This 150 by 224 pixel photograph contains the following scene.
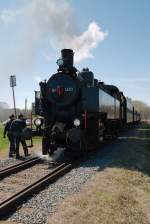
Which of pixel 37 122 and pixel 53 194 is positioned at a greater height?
pixel 37 122

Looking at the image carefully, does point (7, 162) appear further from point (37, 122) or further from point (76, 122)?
point (76, 122)

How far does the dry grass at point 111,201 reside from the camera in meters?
6.38

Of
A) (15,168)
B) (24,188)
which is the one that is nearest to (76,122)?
(15,168)

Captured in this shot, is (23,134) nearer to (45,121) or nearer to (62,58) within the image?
(45,121)

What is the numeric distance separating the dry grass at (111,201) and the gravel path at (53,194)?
8.8 inches

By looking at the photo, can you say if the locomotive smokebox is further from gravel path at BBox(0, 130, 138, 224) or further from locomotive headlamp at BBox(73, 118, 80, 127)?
gravel path at BBox(0, 130, 138, 224)

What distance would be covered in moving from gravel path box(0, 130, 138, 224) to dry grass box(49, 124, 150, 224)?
223 millimetres

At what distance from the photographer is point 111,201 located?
7438mm

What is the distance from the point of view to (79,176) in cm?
1025

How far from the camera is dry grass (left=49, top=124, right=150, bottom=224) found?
6375 mm

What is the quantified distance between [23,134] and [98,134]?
2971 mm

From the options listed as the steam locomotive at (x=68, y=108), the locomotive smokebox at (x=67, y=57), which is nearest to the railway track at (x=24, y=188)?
the steam locomotive at (x=68, y=108)

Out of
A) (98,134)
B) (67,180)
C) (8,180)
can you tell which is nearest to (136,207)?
(67,180)

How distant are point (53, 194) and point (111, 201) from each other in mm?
1432
